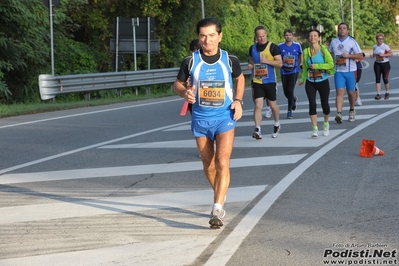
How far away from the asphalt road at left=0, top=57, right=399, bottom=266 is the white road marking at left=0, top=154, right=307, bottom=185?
1 centimetres

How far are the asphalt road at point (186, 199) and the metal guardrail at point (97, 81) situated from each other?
6.46 metres

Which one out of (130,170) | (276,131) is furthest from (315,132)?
(130,170)

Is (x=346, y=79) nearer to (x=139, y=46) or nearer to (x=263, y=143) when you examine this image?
(x=263, y=143)

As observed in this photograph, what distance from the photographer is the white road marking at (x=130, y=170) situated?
10.4 metres

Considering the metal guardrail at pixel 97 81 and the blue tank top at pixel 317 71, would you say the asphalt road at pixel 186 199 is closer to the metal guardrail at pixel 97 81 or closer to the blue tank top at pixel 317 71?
the blue tank top at pixel 317 71

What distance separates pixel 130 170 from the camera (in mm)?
10797

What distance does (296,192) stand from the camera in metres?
8.99

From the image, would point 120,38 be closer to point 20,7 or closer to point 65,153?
point 20,7

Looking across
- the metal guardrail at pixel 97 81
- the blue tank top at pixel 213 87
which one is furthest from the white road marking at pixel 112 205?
the metal guardrail at pixel 97 81

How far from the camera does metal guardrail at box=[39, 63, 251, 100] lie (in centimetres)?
2181

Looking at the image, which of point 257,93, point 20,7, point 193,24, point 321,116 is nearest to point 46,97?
point 20,7

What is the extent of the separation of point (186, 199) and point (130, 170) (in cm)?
218

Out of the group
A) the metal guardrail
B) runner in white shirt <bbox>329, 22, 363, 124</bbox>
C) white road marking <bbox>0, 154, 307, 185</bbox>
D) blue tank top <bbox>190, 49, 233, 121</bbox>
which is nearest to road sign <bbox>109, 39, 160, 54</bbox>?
the metal guardrail

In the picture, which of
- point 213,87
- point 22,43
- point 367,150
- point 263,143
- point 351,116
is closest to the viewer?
point 213,87
